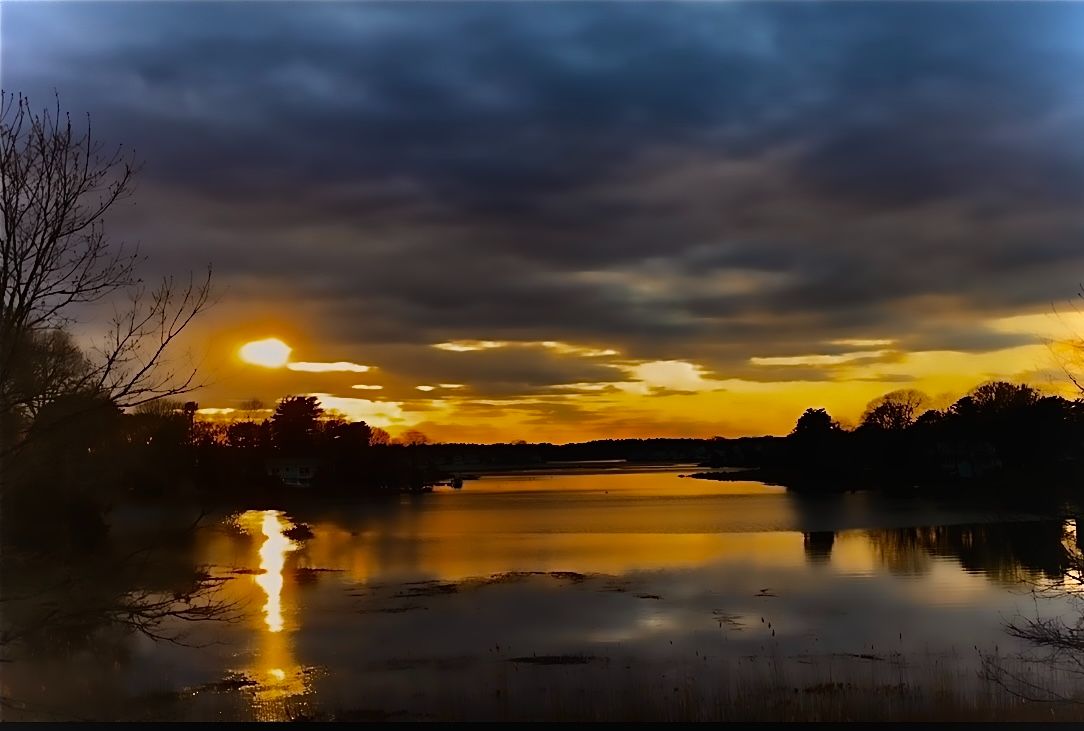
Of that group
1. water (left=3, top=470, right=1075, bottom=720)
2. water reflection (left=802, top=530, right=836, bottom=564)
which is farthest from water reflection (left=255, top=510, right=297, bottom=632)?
water reflection (left=802, top=530, right=836, bottom=564)

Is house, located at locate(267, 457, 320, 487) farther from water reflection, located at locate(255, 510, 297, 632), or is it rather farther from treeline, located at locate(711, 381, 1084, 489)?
treeline, located at locate(711, 381, 1084, 489)

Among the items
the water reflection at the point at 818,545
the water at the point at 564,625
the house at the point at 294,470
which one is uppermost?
the house at the point at 294,470

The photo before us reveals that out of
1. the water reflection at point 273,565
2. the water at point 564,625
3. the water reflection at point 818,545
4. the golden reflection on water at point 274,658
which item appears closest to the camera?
the golden reflection on water at point 274,658

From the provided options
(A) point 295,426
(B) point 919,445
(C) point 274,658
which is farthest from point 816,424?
(C) point 274,658

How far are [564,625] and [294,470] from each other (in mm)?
95326

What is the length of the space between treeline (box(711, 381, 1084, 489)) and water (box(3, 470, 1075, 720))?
65.9 feet

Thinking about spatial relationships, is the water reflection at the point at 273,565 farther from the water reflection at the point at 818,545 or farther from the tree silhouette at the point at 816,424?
the tree silhouette at the point at 816,424

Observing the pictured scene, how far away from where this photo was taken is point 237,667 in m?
20.1

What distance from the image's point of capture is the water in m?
17.4

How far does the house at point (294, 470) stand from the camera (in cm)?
10709

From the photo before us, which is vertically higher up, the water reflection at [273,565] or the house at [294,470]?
the house at [294,470]

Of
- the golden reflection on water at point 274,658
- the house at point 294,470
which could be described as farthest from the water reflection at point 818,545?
the house at point 294,470

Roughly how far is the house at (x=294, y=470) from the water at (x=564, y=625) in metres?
55.6

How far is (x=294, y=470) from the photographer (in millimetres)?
114688
